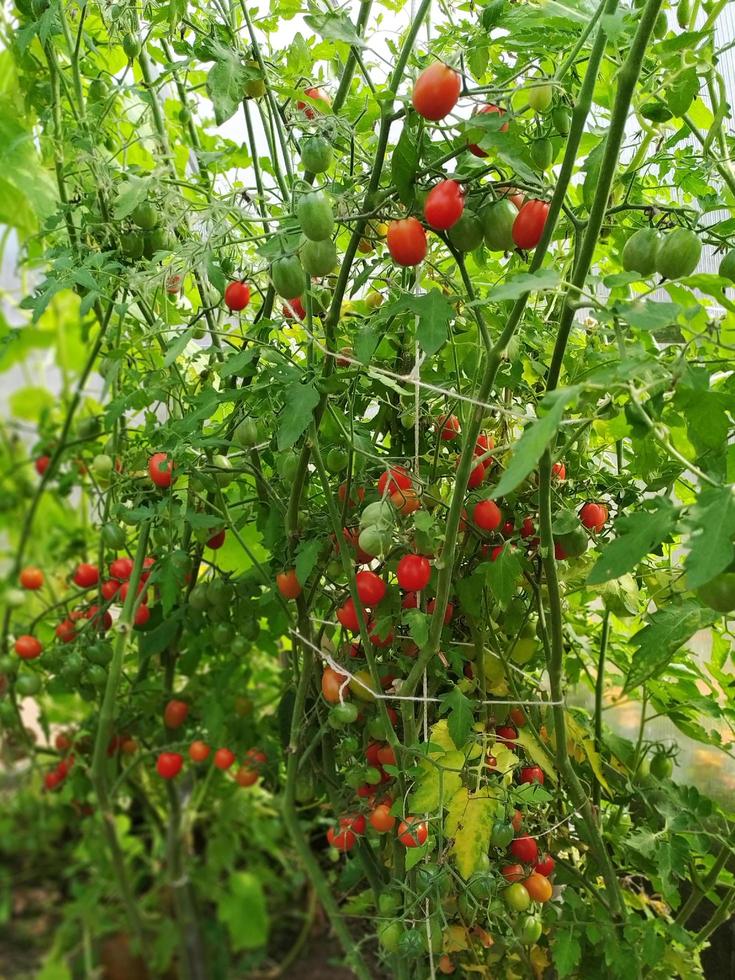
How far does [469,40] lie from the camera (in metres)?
0.52

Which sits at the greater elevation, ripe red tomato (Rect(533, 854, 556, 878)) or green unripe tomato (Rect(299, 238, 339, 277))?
green unripe tomato (Rect(299, 238, 339, 277))

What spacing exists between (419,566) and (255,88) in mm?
405

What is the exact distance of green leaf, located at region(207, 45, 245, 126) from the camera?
0.58 metres

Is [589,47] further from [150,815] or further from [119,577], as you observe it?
[150,815]

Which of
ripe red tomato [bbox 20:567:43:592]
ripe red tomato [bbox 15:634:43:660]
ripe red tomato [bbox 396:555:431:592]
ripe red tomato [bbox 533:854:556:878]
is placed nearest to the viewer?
ripe red tomato [bbox 396:555:431:592]

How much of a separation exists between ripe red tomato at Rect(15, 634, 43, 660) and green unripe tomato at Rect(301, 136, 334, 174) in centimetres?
66

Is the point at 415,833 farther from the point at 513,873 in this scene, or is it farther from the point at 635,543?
the point at 635,543

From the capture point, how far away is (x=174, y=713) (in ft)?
3.19

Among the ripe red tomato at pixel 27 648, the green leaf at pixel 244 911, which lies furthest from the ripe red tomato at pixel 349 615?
the green leaf at pixel 244 911

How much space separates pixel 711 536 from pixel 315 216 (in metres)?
0.29

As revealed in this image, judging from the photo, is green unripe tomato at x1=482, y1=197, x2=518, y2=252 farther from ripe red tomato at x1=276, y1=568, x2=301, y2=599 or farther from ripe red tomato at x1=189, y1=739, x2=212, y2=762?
ripe red tomato at x1=189, y1=739, x2=212, y2=762

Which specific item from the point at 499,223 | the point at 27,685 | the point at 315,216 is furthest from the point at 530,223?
the point at 27,685

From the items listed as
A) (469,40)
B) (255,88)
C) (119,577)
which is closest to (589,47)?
(469,40)

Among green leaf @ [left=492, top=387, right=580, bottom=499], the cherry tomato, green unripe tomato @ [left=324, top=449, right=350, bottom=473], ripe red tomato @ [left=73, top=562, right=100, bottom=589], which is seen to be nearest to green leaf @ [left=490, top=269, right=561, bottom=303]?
green leaf @ [left=492, top=387, right=580, bottom=499]
